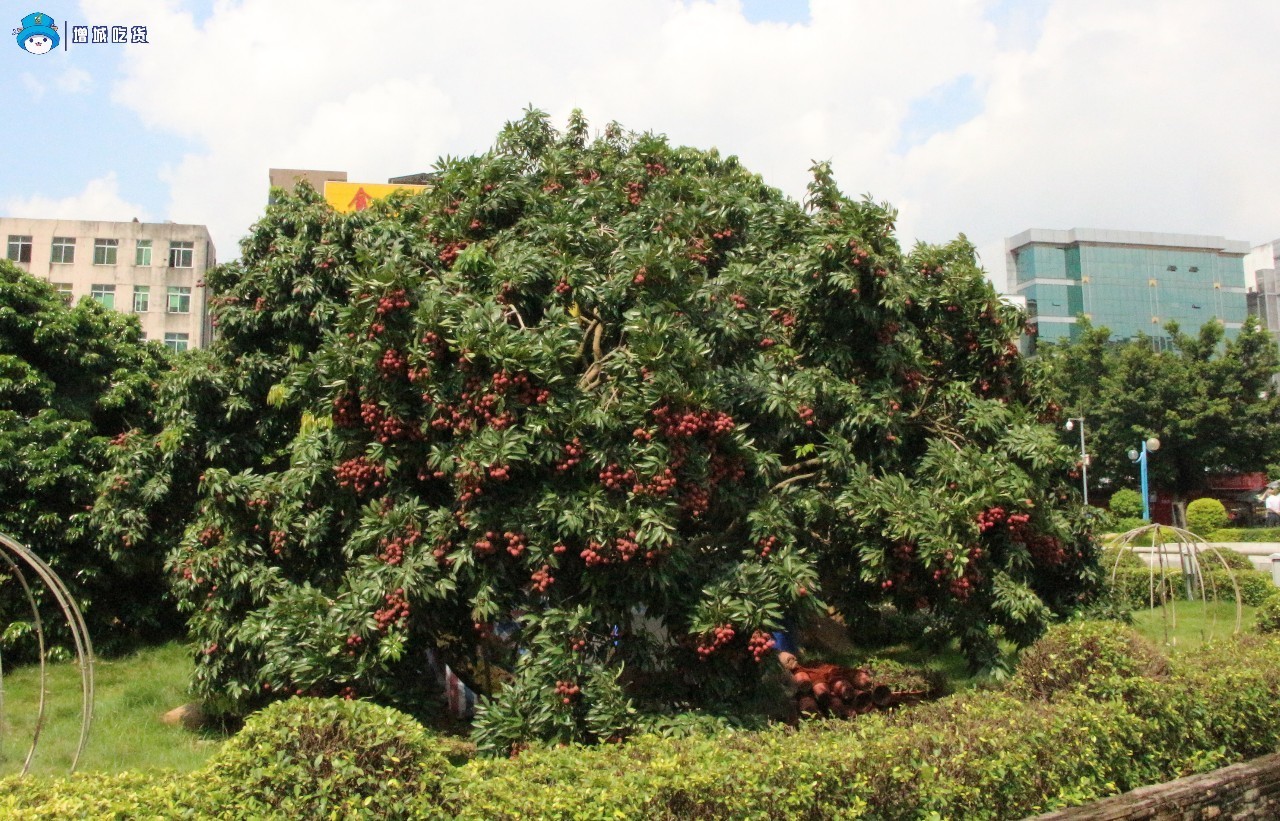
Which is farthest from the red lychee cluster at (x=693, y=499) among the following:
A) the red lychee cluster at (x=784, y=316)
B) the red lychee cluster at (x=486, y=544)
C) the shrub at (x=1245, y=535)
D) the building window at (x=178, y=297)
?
the building window at (x=178, y=297)

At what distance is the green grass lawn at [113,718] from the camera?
775 cm

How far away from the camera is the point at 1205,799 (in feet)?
19.2

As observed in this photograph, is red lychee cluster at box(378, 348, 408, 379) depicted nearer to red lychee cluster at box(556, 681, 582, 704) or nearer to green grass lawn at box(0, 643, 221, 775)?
red lychee cluster at box(556, 681, 582, 704)

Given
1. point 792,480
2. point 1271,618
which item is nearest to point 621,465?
point 792,480

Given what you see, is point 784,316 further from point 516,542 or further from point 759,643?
point 516,542

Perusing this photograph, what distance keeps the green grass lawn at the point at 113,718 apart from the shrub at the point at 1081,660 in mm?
5711

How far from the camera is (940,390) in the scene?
333 inches

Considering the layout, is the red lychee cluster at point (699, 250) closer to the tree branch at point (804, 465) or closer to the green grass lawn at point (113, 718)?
the tree branch at point (804, 465)

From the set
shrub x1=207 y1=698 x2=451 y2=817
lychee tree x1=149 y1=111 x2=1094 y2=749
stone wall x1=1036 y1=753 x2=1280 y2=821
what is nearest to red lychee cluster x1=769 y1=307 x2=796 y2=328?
lychee tree x1=149 y1=111 x2=1094 y2=749

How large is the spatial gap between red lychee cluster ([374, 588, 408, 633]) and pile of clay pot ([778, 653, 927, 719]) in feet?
12.1

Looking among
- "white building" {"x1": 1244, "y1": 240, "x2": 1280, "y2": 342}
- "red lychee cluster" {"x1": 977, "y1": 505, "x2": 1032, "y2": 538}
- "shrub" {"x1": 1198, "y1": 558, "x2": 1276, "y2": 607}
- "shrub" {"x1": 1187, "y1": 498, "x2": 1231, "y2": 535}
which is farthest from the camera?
"white building" {"x1": 1244, "y1": 240, "x2": 1280, "y2": 342}

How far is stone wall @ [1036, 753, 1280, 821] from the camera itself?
17.6 ft

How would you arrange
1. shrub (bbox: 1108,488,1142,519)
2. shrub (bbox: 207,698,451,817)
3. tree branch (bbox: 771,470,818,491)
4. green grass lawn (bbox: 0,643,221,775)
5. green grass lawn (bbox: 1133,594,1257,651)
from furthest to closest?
shrub (bbox: 1108,488,1142,519) → green grass lawn (bbox: 1133,594,1257,651) → green grass lawn (bbox: 0,643,221,775) → tree branch (bbox: 771,470,818,491) → shrub (bbox: 207,698,451,817)

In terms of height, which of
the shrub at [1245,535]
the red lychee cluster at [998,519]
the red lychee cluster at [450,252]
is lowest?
the shrub at [1245,535]
